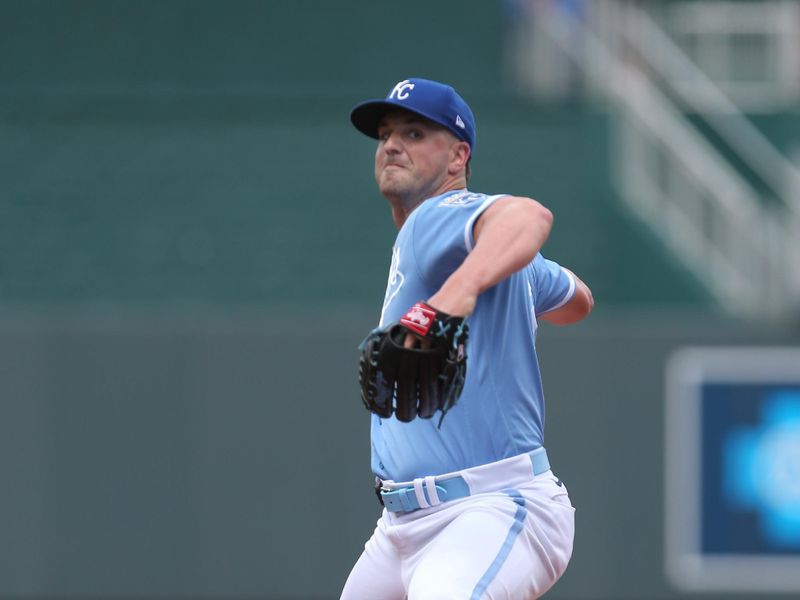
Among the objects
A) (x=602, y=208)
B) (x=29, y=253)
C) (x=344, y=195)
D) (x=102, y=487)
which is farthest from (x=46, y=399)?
(x=602, y=208)

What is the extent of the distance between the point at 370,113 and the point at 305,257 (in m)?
7.16

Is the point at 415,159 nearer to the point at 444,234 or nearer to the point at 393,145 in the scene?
the point at 393,145

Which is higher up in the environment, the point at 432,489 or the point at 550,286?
the point at 550,286

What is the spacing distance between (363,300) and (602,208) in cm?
186

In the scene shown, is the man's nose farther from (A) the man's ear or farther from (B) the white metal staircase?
(B) the white metal staircase

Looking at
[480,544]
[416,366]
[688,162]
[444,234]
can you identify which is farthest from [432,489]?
[688,162]

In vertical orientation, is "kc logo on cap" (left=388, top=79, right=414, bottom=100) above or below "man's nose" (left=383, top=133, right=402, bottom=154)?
above

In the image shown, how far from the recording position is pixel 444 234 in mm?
4148

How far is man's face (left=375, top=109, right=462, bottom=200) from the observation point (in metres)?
4.49

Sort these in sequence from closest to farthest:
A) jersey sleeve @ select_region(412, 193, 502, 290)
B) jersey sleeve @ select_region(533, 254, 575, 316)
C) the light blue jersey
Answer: jersey sleeve @ select_region(412, 193, 502, 290) → the light blue jersey → jersey sleeve @ select_region(533, 254, 575, 316)

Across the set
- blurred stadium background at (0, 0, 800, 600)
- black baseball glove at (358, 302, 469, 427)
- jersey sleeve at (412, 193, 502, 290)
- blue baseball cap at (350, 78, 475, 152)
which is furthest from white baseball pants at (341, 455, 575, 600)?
blurred stadium background at (0, 0, 800, 600)

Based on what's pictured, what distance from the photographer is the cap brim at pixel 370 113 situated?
4543 millimetres

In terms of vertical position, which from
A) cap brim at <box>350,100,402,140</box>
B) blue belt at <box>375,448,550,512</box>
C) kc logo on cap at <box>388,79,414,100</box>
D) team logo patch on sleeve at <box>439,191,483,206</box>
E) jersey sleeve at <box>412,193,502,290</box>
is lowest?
blue belt at <box>375,448,550,512</box>

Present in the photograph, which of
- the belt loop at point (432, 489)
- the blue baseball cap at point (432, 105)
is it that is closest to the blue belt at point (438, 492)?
the belt loop at point (432, 489)
